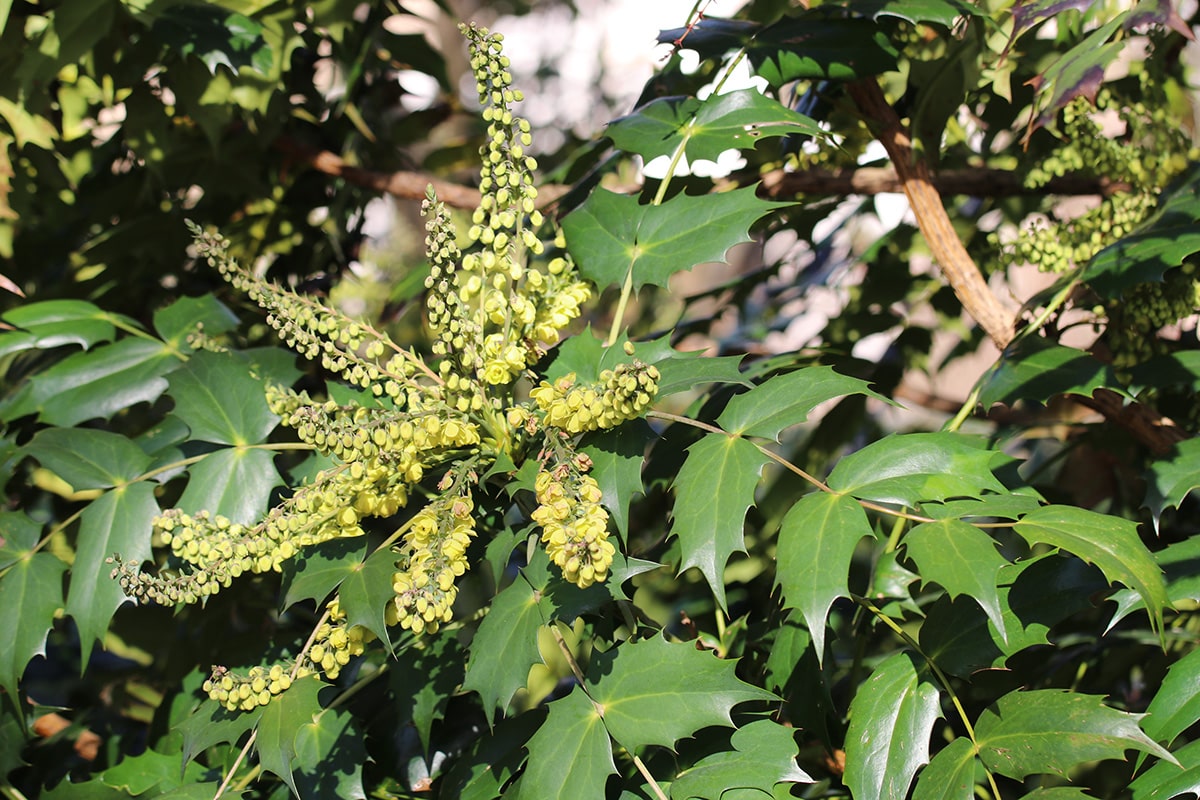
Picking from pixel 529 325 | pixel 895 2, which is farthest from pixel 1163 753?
pixel 895 2

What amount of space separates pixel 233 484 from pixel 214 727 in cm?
30

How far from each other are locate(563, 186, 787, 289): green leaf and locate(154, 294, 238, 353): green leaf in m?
0.57

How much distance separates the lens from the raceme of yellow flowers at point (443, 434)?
0.89 meters

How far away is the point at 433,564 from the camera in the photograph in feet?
2.89

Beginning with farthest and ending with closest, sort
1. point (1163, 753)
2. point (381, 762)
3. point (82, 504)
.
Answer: point (82, 504) < point (381, 762) < point (1163, 753)

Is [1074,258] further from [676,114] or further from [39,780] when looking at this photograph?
[39,780]

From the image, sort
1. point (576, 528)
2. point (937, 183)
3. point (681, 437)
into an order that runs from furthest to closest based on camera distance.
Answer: point (937, 183), point (681, 437), point (576, 528)

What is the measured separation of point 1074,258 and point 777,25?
1.73 feet

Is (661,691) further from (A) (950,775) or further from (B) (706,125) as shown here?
(B) (706,125)

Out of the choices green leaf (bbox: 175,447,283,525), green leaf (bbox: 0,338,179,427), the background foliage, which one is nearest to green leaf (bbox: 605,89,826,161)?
the background foliage

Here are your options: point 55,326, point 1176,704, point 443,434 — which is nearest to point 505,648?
point 443,434

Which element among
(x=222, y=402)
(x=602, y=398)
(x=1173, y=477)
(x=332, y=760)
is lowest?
(x=332, y=760)

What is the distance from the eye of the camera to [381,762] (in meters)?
1.22

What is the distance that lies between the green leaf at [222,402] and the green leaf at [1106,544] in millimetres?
875
